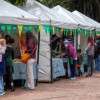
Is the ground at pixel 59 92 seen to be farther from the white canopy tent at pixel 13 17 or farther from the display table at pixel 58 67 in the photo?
the white canopy tent at pixel 13 17

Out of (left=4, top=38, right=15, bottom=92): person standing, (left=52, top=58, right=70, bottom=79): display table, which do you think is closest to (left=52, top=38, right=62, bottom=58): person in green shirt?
(left=52, top=58, right=70, bottom=79): display table

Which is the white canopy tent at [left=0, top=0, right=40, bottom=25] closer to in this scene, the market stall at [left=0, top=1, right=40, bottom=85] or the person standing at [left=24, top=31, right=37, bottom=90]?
the market stall at [left=0, top=1, right=40, bottom=85]

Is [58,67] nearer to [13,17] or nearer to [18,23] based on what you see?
[18,23]

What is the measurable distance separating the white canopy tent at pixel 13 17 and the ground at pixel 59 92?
2258mm

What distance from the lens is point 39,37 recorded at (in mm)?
11305

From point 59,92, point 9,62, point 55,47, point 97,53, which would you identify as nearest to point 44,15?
point 55,47

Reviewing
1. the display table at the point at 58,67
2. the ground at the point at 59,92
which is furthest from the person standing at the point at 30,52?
the display table at the point at 58,67

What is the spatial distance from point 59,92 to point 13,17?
2.84 m

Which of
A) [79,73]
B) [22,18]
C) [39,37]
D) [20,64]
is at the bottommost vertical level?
[79,73]

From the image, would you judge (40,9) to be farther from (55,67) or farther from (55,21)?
(55,67)

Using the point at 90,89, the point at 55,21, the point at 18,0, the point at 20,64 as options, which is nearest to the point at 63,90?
the point at 90,89

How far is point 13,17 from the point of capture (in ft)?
31.1

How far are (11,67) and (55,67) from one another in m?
2.76

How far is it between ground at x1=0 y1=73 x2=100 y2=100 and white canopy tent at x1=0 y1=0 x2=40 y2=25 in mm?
2258
